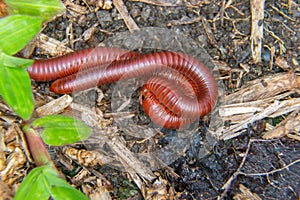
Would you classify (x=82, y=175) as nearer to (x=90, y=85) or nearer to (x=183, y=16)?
(x=90, y=85)

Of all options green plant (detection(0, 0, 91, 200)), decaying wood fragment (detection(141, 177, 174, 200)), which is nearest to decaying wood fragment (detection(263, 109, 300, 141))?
decaying wood fragment (detection(141, 177, 174, 200))

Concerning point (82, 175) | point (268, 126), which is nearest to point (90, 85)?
point (82, 175)

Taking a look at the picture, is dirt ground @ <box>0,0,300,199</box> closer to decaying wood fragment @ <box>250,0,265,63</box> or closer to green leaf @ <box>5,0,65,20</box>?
decaying wood fragment @ <box>250,0,265,63</box>

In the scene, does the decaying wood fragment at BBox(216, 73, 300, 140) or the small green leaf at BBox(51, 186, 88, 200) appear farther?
the decaying wood fragment at BBox(216, 73, 300, 140)

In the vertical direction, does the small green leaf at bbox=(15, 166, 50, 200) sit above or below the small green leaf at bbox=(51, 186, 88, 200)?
above

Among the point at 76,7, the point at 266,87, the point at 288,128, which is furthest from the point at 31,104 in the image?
the point at 288,128

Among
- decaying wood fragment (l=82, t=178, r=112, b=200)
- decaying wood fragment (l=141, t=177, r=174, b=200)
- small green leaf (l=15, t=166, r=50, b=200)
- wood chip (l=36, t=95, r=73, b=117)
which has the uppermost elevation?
wood chip (l=36, t=95, r=73, b=117)

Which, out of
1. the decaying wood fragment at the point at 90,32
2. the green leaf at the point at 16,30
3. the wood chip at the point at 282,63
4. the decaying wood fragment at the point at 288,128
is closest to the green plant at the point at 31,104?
the green leaf at the point at 16,30
